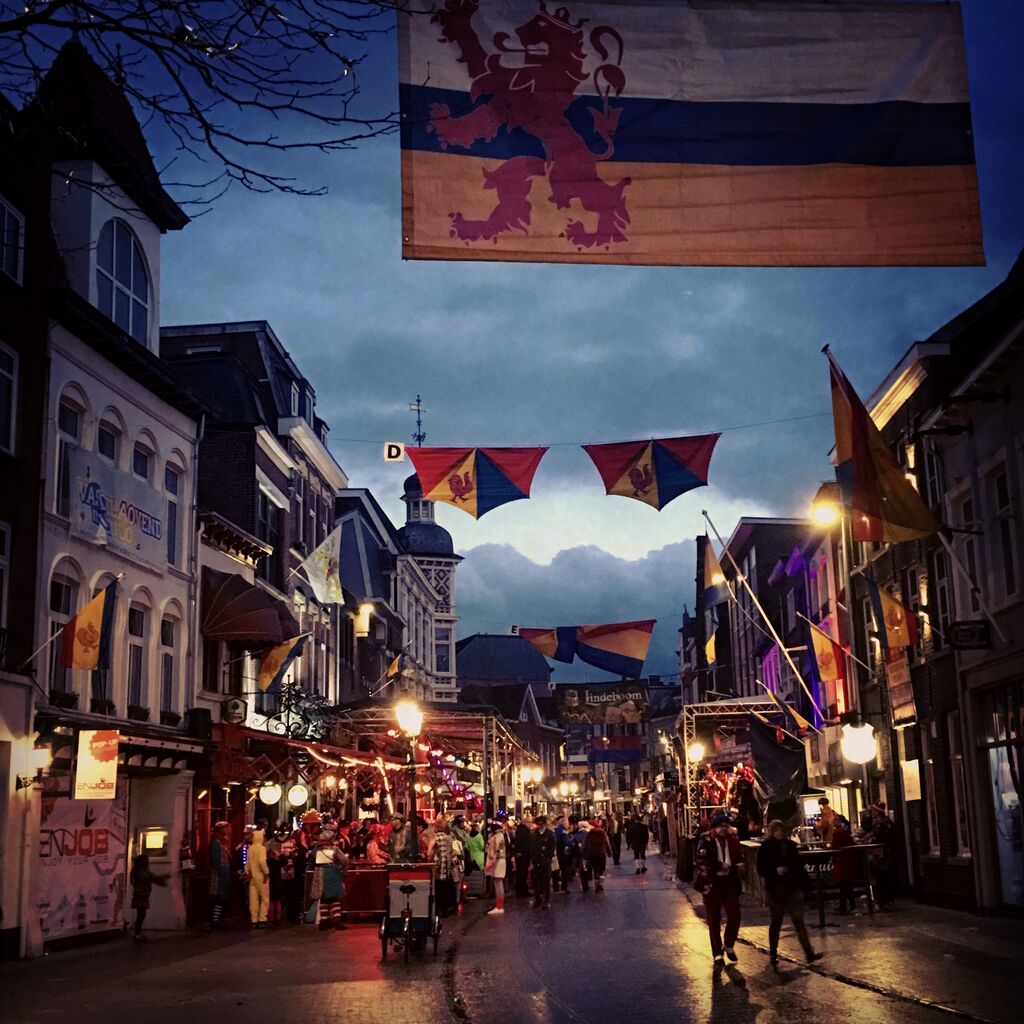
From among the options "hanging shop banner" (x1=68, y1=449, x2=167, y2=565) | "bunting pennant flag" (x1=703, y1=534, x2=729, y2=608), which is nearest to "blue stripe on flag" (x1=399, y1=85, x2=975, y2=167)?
"hanging shop banner" (x1=68, y1=449, x2=167, y2=565)

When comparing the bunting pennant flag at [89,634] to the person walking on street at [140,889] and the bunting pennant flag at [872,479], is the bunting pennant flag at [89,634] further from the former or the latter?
the bunting pennant flag at [872,479]

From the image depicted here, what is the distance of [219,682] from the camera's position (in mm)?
31828

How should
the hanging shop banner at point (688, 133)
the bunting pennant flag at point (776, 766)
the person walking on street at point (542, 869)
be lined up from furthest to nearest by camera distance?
the bunting pennant flag at point (776, 766) < the person walking on street at point (542, 869) < the hanging shop banner at point (688, 133)

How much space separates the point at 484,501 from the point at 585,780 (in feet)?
412

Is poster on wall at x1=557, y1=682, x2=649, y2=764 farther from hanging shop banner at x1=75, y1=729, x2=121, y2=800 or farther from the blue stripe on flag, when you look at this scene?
the blue stripe on flag

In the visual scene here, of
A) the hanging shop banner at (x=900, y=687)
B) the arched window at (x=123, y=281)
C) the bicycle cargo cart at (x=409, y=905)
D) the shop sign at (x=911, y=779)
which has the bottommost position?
the bicycle cargo cart at (x=409, y=905)

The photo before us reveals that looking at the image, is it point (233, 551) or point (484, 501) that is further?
point (233, 551)

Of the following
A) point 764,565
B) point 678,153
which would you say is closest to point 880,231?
point 678,153

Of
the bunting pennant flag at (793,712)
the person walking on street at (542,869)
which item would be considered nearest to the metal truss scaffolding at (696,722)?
the bunting pennant flag at (793,712)

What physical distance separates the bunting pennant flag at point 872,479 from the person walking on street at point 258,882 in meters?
13.5

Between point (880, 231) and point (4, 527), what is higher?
point (4, 527)

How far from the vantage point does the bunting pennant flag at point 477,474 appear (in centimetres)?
2264

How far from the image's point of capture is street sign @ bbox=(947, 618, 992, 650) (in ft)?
73.5

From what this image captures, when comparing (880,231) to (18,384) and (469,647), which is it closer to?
(18,384)
